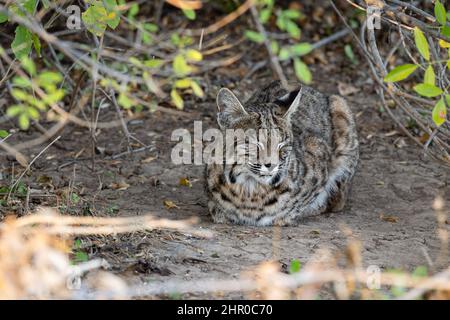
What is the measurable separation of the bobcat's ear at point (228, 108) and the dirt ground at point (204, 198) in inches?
37.3

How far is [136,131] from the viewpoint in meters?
9.55

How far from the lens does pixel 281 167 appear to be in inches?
272

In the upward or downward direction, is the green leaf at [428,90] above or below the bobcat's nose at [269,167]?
above

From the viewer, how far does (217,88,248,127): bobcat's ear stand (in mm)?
6789

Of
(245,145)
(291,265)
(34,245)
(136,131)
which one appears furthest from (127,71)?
(34,245)

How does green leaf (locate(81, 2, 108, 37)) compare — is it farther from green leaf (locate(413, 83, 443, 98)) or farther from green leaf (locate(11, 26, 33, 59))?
green leaf (locate(413, 83, 443, 98))

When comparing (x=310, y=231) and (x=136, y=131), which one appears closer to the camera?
(x=310, y=231)

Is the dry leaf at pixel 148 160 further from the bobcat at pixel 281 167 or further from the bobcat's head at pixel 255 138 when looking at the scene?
the bobcat's head at pixel 255 138

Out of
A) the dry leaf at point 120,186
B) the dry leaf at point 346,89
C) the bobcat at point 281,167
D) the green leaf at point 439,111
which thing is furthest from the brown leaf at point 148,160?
the green leaf at point 439,111

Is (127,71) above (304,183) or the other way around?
above

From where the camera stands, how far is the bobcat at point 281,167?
6.82 meters

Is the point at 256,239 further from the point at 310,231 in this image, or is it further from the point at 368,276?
the point at 368,276
